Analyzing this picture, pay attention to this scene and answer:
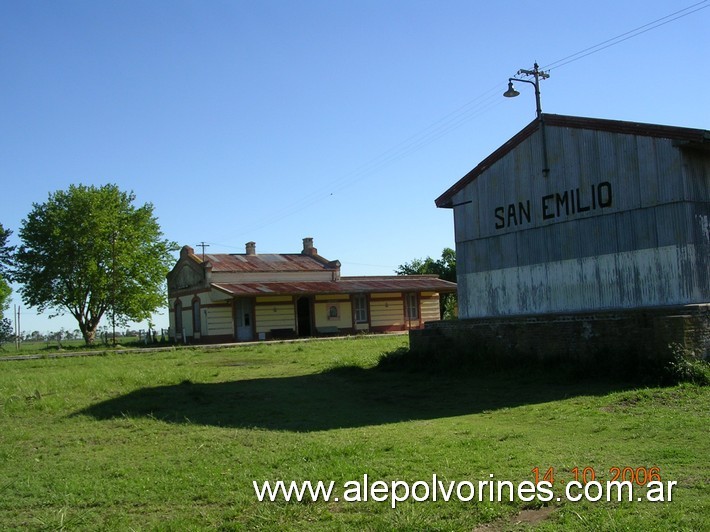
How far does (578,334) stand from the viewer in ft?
53.7

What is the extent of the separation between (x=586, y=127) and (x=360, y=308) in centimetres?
3043

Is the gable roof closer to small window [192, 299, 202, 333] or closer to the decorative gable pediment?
small window [192, 299, 202, 333]

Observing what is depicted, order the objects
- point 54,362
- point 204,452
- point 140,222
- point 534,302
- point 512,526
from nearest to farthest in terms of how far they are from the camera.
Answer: point 512,526
point 204,452
point 534,302
point 54,362
point 140,222

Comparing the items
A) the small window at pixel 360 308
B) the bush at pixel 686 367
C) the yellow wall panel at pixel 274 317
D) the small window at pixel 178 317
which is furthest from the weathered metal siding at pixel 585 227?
the small window at pixel 178 317

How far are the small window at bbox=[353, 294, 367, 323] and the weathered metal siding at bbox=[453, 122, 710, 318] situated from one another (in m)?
25.6

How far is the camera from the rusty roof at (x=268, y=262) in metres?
46.1

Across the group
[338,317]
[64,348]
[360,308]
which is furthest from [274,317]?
[64,348]

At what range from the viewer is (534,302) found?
18438 millimetres

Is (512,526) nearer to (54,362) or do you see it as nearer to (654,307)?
(654,307)

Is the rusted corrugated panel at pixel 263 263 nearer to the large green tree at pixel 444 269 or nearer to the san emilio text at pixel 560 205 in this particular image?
the large green tree at pixel 444 269

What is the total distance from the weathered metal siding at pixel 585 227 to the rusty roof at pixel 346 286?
74.6 ft

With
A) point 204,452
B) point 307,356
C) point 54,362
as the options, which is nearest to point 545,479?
point 204,452

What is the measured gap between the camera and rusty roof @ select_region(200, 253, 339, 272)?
151 ft

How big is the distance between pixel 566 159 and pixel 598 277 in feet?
10.3
